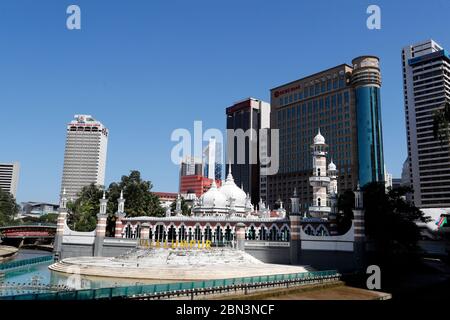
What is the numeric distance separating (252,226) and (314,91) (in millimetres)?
91126

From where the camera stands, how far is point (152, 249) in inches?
1750

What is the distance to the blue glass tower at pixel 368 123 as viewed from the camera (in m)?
119

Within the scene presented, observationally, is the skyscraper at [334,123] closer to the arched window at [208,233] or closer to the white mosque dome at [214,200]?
the white mosque dome at [214,200]

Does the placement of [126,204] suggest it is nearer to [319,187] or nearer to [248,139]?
[319,187]

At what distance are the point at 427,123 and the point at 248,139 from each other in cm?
6967

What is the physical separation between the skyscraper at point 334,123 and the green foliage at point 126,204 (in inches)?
2381

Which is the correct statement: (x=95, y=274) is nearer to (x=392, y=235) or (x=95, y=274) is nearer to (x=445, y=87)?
(x=392, y=235)

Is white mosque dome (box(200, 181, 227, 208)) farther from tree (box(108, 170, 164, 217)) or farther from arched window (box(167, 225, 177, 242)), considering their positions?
tree (box(108, 170, 164, 217))

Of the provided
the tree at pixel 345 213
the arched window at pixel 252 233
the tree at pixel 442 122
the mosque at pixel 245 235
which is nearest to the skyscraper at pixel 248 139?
the mosque at pixel 245 235

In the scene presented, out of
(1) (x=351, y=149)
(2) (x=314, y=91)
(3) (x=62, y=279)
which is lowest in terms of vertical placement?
(3) (x=62, y=279)

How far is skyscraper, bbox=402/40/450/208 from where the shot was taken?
128375 mm

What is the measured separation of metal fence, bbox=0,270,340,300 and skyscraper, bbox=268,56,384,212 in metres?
84.8

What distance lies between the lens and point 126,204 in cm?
6988
